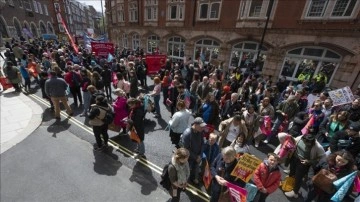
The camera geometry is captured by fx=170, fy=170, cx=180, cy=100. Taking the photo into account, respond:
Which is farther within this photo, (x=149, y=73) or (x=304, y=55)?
(x=149, y=73)

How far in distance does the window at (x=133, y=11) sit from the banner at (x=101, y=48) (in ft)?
43.5

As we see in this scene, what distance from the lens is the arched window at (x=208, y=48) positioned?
15.4 metres

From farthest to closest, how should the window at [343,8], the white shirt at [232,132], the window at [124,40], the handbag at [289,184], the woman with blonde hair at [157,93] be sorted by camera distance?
the window at [124,40] → the window at [343,8] → the woman with blonde hair at [157,93] → the white shirt at [232,132] → the handbag at [289,184]

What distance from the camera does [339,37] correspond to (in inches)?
375

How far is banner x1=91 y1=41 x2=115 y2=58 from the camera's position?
11263 millimetres

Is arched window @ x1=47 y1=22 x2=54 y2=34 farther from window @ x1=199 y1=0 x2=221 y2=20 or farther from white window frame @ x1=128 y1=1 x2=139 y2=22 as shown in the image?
window @ x1=199 y1=0 x2=221 y2=20

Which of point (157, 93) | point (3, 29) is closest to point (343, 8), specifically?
point (157, 93)

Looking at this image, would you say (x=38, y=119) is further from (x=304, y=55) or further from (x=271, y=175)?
(x=304, y=55)

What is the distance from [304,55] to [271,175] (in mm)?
11253

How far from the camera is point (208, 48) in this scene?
632 inches

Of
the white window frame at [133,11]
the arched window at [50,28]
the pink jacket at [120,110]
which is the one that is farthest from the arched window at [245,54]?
the arched window at [50,28]

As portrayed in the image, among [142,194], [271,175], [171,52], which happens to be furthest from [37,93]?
[171,52]

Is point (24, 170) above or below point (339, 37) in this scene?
below

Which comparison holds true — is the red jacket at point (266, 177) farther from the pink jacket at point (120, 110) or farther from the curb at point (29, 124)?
the curb at point (29, 124)
